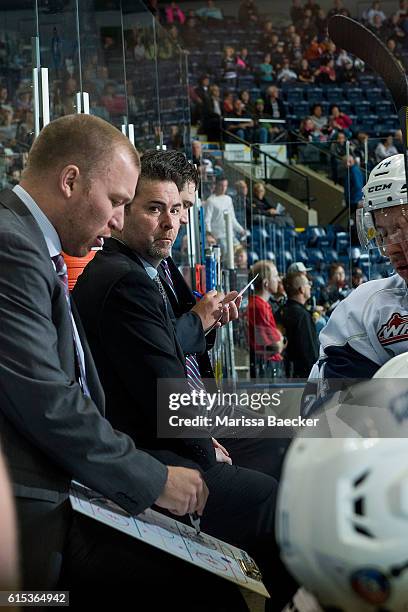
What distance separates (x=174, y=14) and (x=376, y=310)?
1319cm

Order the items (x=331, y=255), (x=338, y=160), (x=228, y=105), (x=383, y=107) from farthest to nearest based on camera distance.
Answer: (x=383, y=107), (x=228, y=105), (x=338, y=160), (x=331, y=255)

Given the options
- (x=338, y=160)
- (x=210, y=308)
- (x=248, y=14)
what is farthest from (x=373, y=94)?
(x=210, y=308)

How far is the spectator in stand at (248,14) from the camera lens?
1511 centimetres

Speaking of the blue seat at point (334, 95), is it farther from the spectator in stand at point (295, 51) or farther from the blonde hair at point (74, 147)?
the blonde hair at point (74, 147)

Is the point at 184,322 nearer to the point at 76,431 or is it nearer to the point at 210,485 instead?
the point at 210,485

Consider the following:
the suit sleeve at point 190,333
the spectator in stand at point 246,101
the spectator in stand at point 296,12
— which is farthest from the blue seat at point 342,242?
the spectator in stand at point 296,12

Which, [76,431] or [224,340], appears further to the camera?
[224,340]

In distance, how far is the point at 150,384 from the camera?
211cm

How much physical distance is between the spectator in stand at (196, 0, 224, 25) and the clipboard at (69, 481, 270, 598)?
14.2 m

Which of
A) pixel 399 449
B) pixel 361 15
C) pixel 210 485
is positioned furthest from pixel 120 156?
pixel 361 15

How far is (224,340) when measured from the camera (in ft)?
17.7

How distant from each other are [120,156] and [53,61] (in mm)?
1614

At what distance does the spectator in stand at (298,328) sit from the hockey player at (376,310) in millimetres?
2854

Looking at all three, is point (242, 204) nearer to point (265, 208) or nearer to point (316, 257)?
point (265, 208)
